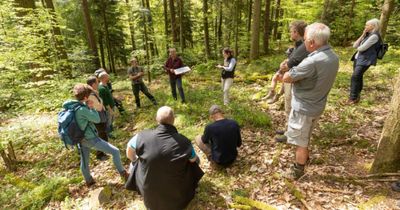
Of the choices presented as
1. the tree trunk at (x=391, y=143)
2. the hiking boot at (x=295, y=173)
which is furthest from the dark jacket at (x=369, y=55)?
the hiking boot at (x=295, y=173)

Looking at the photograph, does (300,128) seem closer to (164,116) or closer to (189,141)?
(189,141)

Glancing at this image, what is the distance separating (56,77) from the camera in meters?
10.2

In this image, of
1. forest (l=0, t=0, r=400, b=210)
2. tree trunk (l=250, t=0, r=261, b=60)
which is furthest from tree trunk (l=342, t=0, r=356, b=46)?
tree trunk (l=250, t=0, r=261, b=60)

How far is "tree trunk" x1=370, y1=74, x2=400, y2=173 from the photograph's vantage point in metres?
3.46

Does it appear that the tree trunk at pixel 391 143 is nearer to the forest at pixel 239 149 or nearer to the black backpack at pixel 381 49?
the forest at pixel 239 149

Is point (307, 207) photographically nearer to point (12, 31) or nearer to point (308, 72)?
point (308, 72)

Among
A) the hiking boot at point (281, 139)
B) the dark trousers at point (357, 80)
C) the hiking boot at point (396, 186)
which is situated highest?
the dark trousers at point (357, 80)

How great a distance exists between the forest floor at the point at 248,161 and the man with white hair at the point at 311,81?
79 centimetres

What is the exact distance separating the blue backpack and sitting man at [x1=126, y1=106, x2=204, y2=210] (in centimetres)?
131

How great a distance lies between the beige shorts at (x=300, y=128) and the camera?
3.89 metres

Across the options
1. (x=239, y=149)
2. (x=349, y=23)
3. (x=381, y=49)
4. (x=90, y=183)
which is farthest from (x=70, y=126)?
(x=349, y=23)

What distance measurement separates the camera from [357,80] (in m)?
6.79

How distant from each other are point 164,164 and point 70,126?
82.1 inches

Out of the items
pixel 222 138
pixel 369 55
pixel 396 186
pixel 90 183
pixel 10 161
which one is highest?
pixel 369 55
